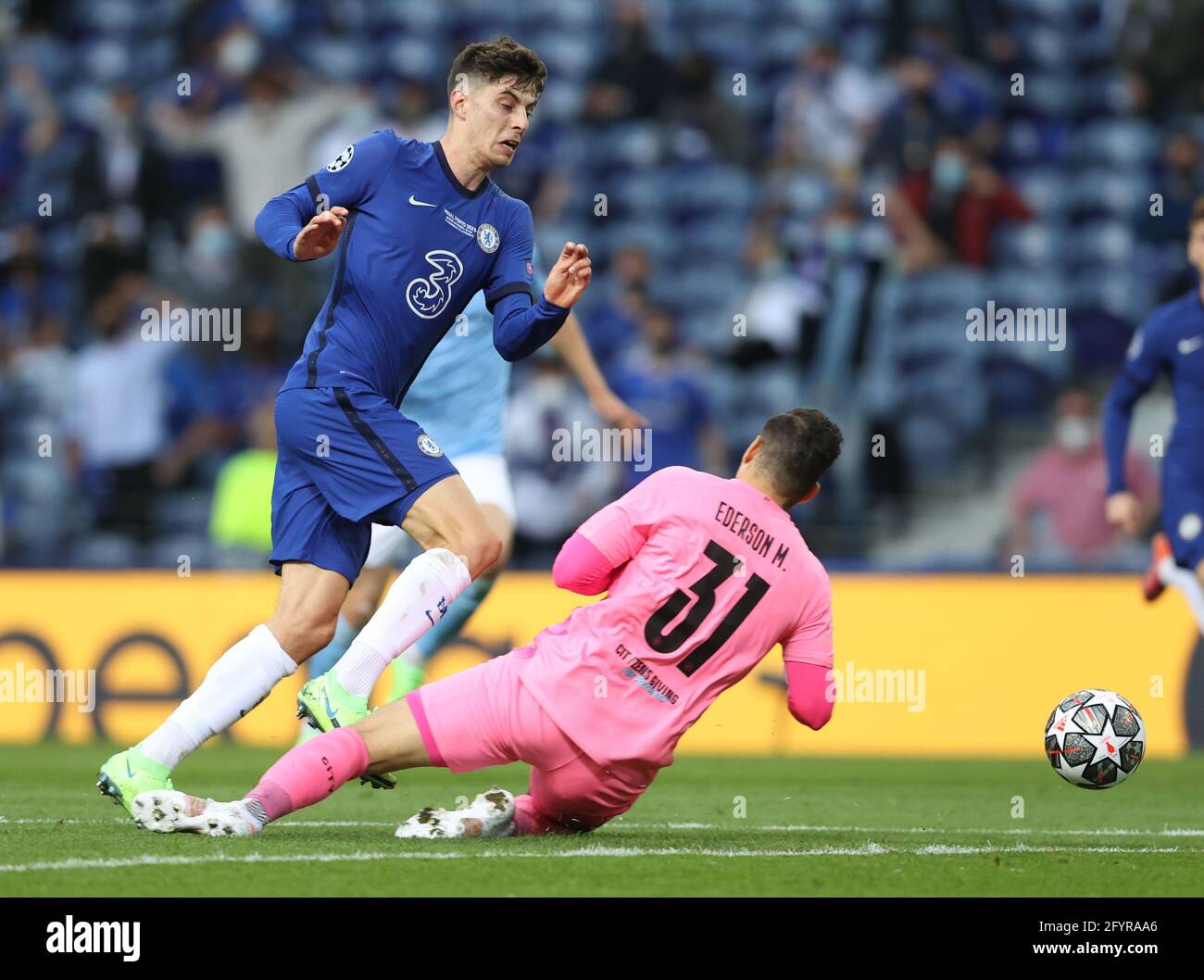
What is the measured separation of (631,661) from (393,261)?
1.69 m

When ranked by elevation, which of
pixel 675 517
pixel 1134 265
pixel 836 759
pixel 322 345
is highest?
pixel 1134 265

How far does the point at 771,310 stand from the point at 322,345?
793cm

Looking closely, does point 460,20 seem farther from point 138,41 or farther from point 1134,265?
point 1134,265

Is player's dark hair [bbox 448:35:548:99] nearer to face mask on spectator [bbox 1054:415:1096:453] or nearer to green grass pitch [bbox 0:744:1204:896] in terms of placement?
green grass pitch [bbox 0:744:1204:896]

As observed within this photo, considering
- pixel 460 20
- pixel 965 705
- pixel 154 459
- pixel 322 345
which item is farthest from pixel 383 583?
pixel 460 20

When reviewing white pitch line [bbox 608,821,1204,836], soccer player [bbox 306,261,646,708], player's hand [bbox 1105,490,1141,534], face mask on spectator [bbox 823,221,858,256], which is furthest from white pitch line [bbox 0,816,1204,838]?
face mask on spectator [bbox 823,221,858,256]

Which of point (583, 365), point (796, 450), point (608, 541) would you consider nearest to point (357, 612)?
point (583, 365)

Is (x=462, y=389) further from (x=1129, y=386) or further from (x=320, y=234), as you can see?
(x=1129, y=386)

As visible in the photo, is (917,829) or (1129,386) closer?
(917,829)

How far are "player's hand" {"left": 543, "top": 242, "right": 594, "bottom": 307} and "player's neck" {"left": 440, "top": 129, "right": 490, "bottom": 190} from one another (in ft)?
2.06

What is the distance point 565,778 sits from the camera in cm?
555

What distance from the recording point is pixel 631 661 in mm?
5434

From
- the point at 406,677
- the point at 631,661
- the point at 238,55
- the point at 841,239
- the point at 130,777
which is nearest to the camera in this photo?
the point at 631,661

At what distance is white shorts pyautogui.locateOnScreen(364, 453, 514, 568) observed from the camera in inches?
327
